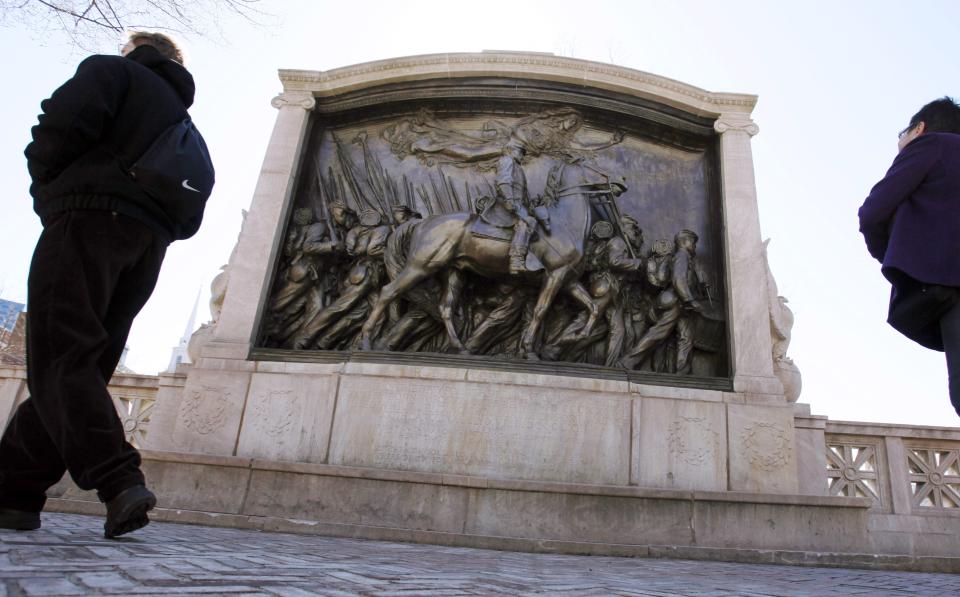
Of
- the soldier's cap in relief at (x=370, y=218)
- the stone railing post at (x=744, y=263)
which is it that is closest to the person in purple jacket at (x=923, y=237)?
the stone railing post at (x=744, y=263)

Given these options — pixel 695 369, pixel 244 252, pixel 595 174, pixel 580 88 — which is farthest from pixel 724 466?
pixel 244 252

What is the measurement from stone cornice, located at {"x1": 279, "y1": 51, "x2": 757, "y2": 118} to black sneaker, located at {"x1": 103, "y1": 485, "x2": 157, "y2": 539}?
7878 millimetres

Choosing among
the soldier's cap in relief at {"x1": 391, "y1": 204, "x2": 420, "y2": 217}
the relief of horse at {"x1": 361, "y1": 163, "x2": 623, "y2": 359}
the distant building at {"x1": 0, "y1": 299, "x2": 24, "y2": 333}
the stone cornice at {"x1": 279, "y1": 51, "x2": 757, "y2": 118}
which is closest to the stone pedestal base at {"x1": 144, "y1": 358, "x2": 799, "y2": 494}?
the relief of horse at {"x1": 361, "y1": 163, "x2": 623, "y2": 359}

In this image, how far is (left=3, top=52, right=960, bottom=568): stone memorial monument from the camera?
19.6ft

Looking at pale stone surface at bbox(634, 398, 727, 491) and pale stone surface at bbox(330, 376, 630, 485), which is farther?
pale stone surface at bbox(634, 398, 727, 491)

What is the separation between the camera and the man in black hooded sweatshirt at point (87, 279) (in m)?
2.72

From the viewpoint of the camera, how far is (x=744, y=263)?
8023 mm

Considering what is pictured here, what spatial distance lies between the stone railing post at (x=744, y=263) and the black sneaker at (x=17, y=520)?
661 cm

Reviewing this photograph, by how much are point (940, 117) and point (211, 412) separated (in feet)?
23.1

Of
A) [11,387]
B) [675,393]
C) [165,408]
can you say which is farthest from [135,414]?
[675,393]

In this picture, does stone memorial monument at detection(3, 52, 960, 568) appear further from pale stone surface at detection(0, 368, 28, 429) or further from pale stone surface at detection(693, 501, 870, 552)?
pale stone surface at detection(0, 368, 28, 429)

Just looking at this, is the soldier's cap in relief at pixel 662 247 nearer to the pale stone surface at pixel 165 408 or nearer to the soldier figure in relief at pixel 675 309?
the soldier figure in relief at pixel 675 309

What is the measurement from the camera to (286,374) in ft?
24.1

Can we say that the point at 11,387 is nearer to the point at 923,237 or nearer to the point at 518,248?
the point at 518,248
